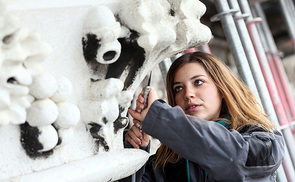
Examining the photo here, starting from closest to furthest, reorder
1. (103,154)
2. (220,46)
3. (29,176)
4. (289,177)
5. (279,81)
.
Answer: (29,176), (103,154), (289,177), (279,81), (220,46)

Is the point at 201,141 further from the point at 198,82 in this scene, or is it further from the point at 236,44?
the point at 236,44

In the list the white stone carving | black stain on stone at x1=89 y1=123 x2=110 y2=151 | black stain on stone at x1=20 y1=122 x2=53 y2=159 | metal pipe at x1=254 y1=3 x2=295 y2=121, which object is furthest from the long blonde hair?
metal pipe at x1=254 y1=3 x2=295 y2=121

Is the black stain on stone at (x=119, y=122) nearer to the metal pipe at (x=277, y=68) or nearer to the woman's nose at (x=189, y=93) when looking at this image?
the woman's nose at (x=189, y=93)

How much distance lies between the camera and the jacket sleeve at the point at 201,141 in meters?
0.74

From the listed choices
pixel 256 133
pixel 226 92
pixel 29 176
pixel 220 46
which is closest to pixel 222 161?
pixel 256 133

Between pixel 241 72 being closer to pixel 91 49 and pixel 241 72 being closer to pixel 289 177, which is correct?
pixel 289 177

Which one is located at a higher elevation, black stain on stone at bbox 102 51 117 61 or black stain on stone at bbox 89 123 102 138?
black stain on stone at bbox 102 51 117 61

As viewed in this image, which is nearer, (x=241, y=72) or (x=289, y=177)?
(x=241, y=72)

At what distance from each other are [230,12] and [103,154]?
61 cm

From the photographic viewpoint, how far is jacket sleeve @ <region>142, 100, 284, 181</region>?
741 mm

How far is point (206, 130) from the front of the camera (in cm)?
75

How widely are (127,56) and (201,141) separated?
21 centimetres

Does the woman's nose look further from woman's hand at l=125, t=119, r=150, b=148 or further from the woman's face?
woman's hand at l=125, t=119, r=150, b=148

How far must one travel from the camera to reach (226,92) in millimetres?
959
